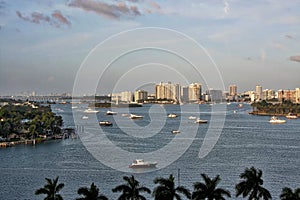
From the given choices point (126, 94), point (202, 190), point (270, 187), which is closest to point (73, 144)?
point (270, 187)

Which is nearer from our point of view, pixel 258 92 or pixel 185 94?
pixel 185 94

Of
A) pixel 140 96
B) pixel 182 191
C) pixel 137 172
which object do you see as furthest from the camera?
pixel 140 96

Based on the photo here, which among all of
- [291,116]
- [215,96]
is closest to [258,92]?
[215,96]

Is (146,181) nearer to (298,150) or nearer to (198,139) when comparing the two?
(298,150)

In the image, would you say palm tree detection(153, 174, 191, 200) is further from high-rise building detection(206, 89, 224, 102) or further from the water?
high-rise building detection(206, 89, 224, 102)

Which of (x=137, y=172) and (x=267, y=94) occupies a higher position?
(x=267, y=94)

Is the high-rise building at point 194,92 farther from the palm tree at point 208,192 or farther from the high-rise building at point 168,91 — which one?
the palm tree at point 208,192

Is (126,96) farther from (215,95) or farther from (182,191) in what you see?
(182,191)

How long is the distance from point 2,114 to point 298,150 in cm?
1551

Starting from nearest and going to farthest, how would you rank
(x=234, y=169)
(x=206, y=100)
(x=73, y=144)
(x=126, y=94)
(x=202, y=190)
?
(x=202, y=190)
(x=234, y=169)
(x=73, y=144)
(x=126, y=94)
(x=206, y=100)

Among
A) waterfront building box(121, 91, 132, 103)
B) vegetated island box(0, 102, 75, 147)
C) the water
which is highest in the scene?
waterfront building box(121, 91, 132, 103)

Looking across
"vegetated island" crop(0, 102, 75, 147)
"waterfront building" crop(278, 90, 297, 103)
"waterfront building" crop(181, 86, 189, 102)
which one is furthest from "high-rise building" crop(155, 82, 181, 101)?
"vegetated island" crop(0, 102, 75, 147)

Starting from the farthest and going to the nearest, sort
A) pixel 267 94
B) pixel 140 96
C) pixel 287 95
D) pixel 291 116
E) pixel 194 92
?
1. pixel 267 94
2. pixel 140 96
3. pixel 287 95
4. pixel 194 92
5. pixel 291 116

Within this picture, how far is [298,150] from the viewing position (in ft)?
51.7
